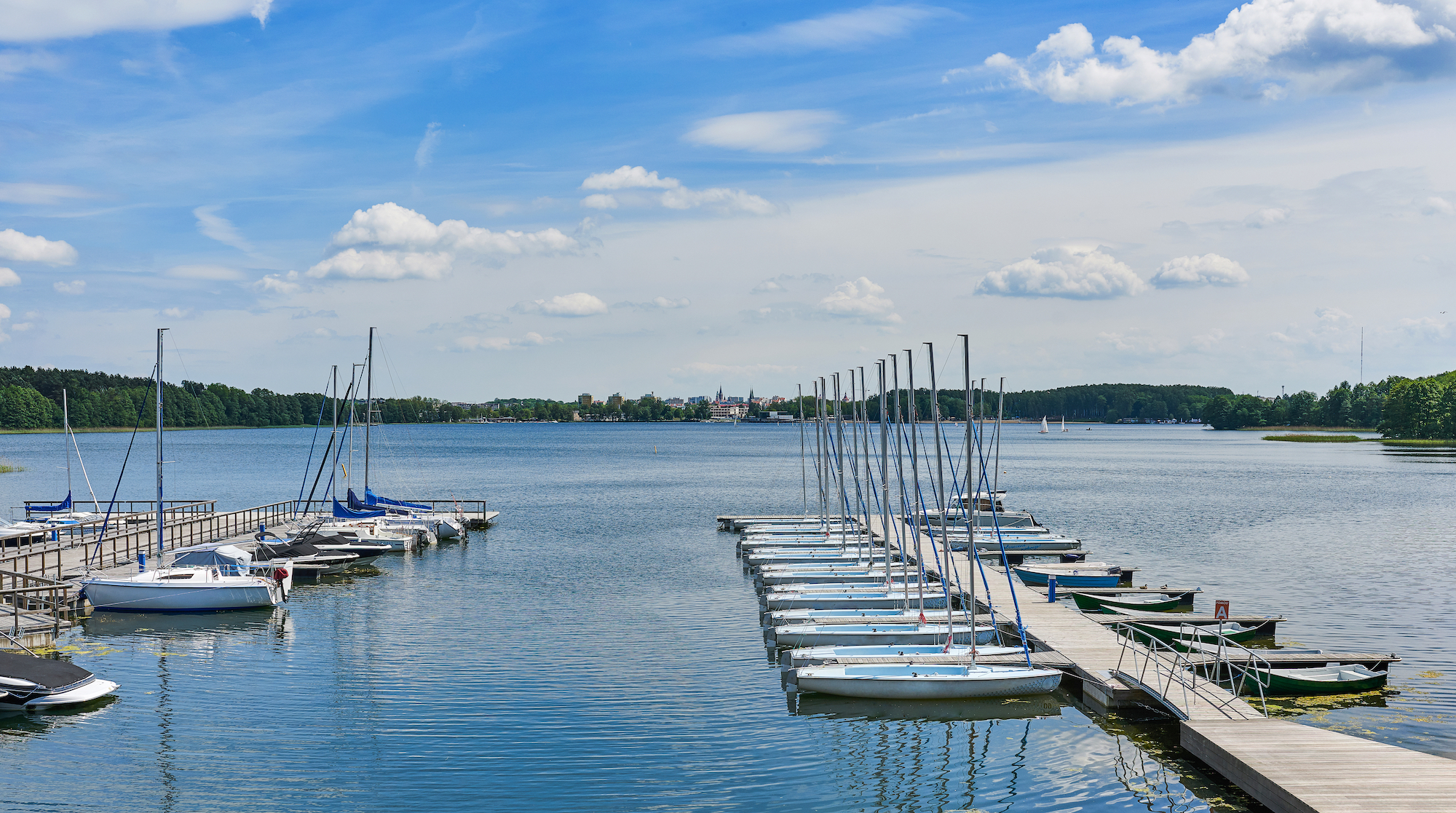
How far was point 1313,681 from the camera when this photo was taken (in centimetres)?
2247

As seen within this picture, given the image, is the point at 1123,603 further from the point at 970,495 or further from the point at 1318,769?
the point at 1318,769

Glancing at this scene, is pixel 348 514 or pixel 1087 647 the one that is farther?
pixel 348 514

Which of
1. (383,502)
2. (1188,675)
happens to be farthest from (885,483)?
(383,502)

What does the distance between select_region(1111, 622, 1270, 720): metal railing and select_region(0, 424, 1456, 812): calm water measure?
75 cm

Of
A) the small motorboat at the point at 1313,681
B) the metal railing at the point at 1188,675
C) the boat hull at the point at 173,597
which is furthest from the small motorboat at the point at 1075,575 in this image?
the boat hull at the point at 173,597

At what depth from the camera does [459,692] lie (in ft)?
76.5

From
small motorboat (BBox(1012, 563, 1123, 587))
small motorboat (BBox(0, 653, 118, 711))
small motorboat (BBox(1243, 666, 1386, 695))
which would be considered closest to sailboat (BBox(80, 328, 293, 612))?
small motorboat (BBox(0, 653, 118, 711))

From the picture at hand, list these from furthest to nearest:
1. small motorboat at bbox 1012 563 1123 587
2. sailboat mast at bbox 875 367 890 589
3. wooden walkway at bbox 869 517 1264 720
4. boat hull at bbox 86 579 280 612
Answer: small motorboat at bbox 1012 563 1123 587 → boat hull at bbox 86 579 280 612 → sailboat mast at bbox 875 367 890 589 → wooden walkway at bbox 869 517 1264 720

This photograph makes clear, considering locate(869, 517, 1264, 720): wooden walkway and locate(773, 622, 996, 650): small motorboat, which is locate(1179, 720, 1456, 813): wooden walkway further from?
locate(773, 622, 996, 650): small motorboat

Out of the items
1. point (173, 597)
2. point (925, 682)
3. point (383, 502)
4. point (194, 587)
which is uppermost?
point (383, 502)

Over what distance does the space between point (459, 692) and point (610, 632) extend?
702cm

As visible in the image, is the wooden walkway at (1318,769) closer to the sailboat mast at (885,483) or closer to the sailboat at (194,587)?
the sailboat mast at (885,483)

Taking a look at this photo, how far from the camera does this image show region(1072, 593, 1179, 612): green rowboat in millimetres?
31531

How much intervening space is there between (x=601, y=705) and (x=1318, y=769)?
13.2m
